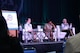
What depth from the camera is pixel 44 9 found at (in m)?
7.66

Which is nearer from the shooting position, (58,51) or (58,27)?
(58,51)

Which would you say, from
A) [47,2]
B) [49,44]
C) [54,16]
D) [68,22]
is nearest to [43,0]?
[47,2]

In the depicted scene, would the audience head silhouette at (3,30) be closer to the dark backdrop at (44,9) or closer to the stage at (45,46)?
the stage at (45,46)

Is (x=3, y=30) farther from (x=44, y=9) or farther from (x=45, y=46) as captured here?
(x=44, y=9)

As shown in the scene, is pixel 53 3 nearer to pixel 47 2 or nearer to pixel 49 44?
pixel 47 2

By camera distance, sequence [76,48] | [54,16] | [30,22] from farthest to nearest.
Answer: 1. [54,16]
2. [30,22]
3. [76,48]

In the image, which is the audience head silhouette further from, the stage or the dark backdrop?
the dark backdrop

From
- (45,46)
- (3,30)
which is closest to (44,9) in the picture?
(45,46)

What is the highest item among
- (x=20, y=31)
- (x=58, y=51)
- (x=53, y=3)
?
(x=53, y=3)

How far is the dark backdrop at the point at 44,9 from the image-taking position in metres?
7.18

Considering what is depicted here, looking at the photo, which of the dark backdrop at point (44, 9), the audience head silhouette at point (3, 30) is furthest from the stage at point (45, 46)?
the audience head silhouette at point (3, 30)

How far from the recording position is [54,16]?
7.78 meters

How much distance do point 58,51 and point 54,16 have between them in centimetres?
160

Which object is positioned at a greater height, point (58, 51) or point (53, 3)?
point (53, 3)
